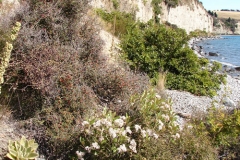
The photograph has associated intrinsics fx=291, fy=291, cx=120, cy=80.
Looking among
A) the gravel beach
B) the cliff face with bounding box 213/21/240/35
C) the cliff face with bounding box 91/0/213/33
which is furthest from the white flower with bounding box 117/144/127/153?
the cliff face with bounding box 213/21/240/35

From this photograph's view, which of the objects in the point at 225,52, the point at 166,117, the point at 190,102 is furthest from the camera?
the point at 225,52

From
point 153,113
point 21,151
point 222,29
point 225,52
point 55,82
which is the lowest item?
point 222,29

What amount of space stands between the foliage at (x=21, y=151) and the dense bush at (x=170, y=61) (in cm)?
509

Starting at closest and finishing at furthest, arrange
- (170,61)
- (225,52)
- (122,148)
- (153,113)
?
1. (122,148)
2. (153,113)
3. (170,61)
4. (225,52)

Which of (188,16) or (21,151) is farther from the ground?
(188,16)

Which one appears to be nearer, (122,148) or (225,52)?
(122,148)

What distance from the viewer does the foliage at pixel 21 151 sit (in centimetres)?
396

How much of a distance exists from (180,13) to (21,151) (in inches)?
2118

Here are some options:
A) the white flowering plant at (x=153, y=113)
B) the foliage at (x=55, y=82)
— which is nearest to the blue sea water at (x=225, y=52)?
the foliage at (x=55, y=82)

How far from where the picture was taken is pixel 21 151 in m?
4.01

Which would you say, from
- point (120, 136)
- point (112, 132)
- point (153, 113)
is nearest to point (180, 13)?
point (153, 113)

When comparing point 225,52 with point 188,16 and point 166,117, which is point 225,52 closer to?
point 188,16

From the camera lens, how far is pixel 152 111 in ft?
15.8

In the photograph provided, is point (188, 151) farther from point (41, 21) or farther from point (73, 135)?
point (41, 21)
